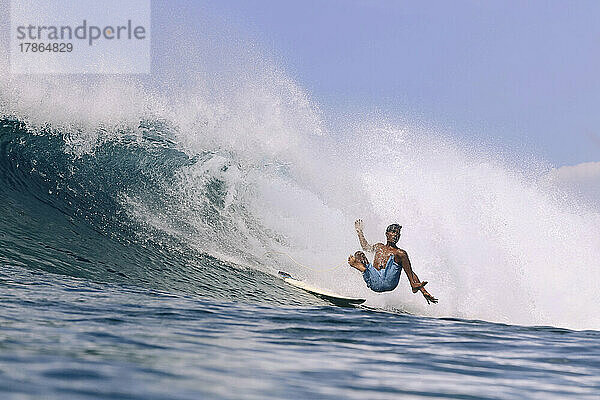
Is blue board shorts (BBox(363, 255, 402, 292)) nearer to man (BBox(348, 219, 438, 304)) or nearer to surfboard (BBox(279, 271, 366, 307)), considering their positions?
man (BBox(348, 219, 438, 304))

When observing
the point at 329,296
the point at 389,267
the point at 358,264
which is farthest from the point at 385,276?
the point at 329,296

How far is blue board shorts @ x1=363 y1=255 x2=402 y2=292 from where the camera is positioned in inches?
326

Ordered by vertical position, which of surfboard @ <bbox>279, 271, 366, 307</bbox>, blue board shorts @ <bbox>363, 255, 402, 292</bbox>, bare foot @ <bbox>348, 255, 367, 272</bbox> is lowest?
surfboard @ <bbox>279, 271, 366, 307</bbox>

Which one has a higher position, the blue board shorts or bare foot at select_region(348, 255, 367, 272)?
bare foot at select_region(348, 255, 367, 272)

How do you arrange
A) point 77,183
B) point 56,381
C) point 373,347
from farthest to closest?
point 77,183, point 373,347, point 56,381

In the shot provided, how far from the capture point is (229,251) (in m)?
10.7

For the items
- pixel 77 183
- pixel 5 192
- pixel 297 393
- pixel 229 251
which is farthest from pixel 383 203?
pixel 297 393

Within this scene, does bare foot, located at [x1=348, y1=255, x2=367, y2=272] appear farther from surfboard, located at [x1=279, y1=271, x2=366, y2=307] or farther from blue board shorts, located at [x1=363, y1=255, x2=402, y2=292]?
surfboard, located at [x1=279, y1=271, x2=366, y2=307]

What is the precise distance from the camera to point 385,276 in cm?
830

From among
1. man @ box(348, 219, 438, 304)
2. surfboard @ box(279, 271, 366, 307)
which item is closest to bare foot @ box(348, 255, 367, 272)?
man @ box(348, 219, 438, 304)

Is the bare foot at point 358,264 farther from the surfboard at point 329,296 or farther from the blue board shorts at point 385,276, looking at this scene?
the surfboard at point 329,296

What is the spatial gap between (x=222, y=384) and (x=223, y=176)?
9.25 m

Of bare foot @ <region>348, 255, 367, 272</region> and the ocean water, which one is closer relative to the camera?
the ocean water

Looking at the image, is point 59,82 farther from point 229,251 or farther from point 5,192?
point 229,251
